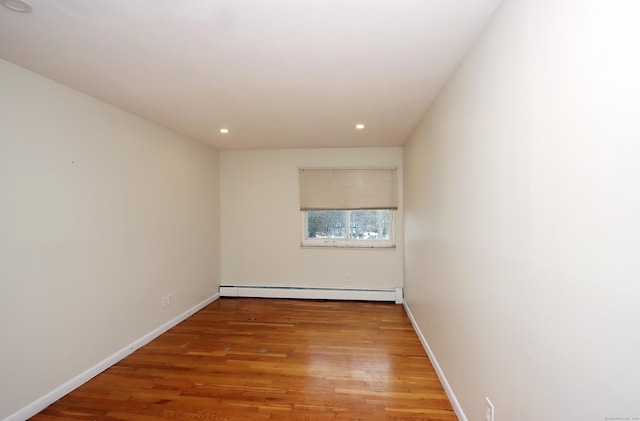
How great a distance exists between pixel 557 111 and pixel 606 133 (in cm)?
23

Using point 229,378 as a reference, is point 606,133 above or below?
above

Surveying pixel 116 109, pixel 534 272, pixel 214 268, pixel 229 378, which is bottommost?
pixel 229 378

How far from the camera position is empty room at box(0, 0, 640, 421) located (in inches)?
33.8

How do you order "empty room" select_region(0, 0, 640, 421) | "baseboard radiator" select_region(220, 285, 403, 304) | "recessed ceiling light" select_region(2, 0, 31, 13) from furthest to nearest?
1. "baseboard radiator" select_region(220, 285, 403, 304)
2. "recessed ceiling light" select_region(2, 0, 31, 13)
3. "empty room" select_region(0, 0, 640, 421)

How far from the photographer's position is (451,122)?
6.79 feet

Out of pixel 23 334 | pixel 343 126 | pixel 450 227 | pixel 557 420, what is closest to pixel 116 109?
pixel 23 334

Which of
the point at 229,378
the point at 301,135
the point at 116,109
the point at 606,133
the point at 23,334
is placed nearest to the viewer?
the point at 606,133

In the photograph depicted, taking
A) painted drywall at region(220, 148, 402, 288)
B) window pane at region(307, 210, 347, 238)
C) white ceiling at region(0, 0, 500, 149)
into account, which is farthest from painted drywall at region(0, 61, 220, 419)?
window pane at region(307, 210, 347, 238)

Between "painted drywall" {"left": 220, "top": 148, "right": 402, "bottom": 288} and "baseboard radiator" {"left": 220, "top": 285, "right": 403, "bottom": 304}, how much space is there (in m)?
0.08

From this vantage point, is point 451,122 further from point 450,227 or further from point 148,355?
point 148,355

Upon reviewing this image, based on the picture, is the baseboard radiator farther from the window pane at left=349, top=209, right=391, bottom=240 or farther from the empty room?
the window pane at left=349, top=209, right=391, bottom=240

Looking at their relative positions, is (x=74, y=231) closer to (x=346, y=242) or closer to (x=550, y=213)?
(x=550, y=213)

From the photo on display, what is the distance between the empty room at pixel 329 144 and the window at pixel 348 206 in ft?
1.50

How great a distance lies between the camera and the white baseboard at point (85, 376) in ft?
6.39
